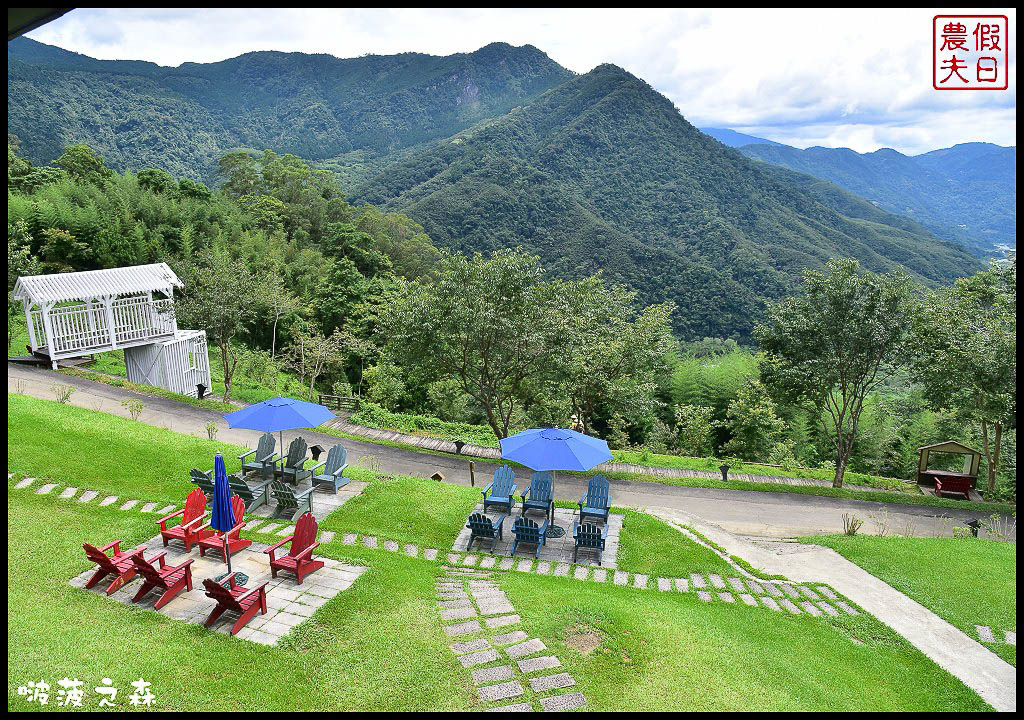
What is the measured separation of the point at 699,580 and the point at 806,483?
8.38 metres

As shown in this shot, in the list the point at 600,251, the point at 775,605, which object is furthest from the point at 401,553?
the point at 600,251

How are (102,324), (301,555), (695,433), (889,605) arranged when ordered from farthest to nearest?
(695,433), (102,324), (889,605), (301,555)

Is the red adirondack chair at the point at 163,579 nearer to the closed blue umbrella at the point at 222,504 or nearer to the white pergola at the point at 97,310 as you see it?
the closed blue umbrella at the point at 222,504

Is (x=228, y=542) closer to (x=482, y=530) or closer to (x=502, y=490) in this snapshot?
(x=482, y=530)

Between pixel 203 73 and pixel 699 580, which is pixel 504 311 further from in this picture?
pixel 203 73

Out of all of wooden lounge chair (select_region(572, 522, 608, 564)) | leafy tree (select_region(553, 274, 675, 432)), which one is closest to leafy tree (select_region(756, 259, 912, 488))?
leafy tree (select_region(553, 274, 675, 432))

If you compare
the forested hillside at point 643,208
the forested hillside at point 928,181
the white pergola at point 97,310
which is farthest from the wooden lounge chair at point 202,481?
the forested hillside at point 928,181

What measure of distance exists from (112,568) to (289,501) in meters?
2.75

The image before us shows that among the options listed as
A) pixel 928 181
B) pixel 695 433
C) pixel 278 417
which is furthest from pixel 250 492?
pixel 928 181

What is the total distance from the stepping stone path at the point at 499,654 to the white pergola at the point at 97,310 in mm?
13968

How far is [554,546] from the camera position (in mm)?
9312

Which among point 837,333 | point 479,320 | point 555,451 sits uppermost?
point 479,320

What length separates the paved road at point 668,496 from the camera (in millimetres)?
12438

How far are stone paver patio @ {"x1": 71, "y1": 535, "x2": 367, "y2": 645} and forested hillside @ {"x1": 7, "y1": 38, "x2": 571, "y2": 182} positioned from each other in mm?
44298
